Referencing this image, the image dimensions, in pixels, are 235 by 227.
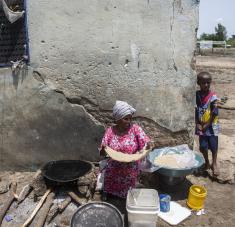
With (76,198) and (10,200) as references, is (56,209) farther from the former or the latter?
(10,200)

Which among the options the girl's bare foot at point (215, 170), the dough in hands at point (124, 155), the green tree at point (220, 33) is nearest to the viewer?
the dough in hands at point (124, 155)

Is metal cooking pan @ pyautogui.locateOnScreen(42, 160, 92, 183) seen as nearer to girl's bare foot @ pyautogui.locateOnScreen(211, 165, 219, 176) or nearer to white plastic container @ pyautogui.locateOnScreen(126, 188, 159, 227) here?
white plastic container @ pyautogui.locateOnScreen(126, 188, 159, 227)

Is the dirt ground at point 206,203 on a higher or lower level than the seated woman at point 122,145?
lower

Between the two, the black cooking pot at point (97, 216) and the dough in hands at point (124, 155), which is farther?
the dough in hands at point (124, 155)

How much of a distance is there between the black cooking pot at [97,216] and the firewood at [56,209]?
0.54 m

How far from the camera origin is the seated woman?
150 inches

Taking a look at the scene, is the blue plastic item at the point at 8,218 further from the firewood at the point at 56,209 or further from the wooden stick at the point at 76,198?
the wooden stick at the point at 76,198

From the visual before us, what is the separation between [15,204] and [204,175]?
263 centimetres

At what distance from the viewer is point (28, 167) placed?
4977 millimetres

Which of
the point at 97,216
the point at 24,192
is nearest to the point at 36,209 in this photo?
the point at 24,192

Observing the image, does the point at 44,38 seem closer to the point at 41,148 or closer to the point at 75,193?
the point at 41,148

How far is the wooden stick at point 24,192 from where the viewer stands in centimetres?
424

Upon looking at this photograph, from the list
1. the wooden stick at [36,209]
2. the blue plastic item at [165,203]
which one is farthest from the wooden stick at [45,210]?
the blue plastic item at [165,203]

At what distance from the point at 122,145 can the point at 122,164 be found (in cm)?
28
